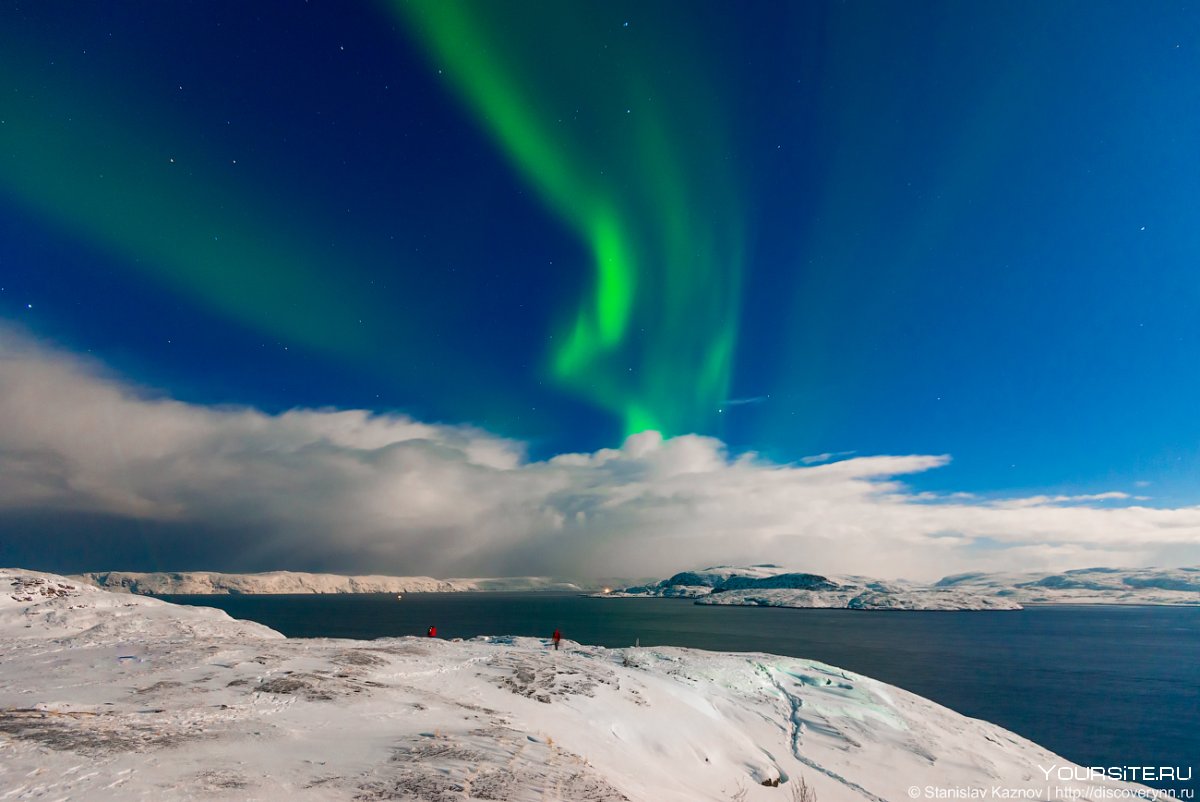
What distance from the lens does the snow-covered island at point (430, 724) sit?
42.0 feet

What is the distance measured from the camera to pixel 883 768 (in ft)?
88.1

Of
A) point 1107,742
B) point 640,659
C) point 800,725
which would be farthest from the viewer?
point 1107,742

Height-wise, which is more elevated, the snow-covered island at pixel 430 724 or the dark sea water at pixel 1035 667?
the snow-covered island at pixel 430 724

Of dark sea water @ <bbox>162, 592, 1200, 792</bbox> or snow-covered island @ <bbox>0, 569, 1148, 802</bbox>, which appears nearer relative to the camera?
snow-covered island @ <bbox>0, 569, 1148, 802</bbox>

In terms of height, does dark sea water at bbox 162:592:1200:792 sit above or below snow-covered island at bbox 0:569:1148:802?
below

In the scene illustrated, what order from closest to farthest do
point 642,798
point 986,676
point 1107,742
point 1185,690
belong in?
point 642,798
point 1107,742
point 1185,690
point 986,676

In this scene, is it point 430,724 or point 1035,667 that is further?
point 1035,667

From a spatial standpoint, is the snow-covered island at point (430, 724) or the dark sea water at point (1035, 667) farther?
the dark sea water at point (1035, 667)

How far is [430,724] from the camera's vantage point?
18.1m

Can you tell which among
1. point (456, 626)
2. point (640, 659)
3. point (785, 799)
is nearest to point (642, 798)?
point (785, 799)

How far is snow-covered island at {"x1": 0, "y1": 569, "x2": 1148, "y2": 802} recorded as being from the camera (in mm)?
12789

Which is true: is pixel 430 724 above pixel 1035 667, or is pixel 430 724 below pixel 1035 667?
above

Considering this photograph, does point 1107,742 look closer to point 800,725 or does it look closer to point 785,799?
point 800,725

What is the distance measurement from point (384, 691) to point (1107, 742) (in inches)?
2284
